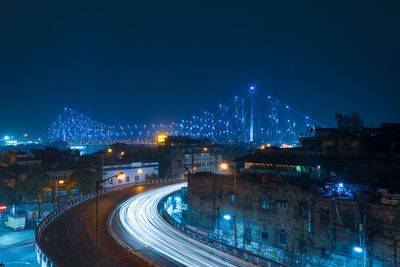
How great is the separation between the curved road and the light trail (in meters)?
0.98

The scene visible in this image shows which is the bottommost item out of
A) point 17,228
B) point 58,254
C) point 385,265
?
point 17,228

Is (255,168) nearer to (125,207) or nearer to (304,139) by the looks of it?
(304,139)

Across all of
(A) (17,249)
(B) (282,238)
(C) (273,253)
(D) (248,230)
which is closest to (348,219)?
(B) (282,238)

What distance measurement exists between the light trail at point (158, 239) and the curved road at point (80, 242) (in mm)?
982

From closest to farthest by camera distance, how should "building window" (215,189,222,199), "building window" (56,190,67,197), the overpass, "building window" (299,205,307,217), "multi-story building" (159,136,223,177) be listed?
1. the overpass
2. "building window" (299,205,307,217)
3. "building window" (215,189,222,199)
4. "building window" (56,190,67,197)
5. "multi-story building" (159,136,223,177)

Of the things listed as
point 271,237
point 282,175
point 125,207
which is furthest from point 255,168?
point 125,207

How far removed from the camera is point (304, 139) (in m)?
39.8

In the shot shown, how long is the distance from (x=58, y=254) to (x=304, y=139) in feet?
108

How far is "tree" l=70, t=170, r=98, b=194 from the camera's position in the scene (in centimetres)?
3831

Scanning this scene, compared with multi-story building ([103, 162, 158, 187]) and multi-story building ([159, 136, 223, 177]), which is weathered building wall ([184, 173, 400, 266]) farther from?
multi-story building ([159, 136, 223, 177])

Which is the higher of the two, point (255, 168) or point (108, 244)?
point (255, 168)

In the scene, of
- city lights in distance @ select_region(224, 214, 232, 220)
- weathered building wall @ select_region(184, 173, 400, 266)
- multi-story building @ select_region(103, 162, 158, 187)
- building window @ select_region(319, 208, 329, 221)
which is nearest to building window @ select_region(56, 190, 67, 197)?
multi-story building @ select_region(103, 162, 158, 187)

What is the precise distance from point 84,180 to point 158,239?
902 inches

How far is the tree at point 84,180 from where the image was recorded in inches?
1508
